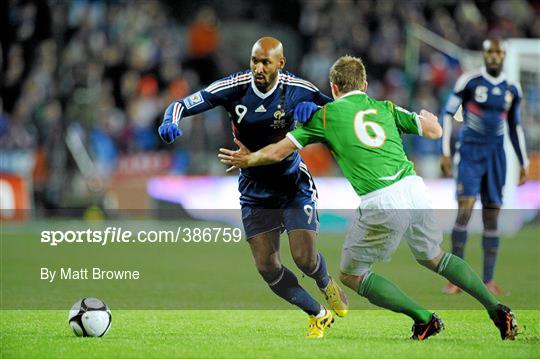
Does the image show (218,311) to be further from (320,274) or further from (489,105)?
(489,105)

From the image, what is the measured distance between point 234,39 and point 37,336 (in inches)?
694

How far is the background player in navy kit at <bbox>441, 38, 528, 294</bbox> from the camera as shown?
11922mm

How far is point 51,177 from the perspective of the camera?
2102 centimetres

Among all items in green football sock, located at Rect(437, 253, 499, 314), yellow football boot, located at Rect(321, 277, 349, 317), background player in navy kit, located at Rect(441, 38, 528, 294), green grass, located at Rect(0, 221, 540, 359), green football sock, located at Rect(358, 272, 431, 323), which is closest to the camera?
green grass, located at Rect(0, 221, 540, 359)

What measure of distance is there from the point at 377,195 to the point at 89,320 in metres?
2.37

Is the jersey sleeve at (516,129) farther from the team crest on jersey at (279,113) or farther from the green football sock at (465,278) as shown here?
the green football sock at (465,278)

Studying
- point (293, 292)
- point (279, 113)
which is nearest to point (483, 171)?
point (279, 113)

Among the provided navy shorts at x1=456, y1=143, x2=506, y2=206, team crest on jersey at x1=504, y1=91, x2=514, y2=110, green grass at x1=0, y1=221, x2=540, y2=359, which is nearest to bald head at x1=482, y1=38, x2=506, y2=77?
team crest on jersey at x1=504, y1=91, x2=514, y2=110

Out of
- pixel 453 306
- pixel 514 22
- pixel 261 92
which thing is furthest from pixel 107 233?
pixel 514 22

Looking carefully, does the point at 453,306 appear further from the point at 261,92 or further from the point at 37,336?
the point at 37,336

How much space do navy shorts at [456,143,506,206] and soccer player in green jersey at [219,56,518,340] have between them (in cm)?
407

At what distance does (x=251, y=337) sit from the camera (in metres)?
8.35

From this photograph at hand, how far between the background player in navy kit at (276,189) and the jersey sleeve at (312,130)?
2.49 feet

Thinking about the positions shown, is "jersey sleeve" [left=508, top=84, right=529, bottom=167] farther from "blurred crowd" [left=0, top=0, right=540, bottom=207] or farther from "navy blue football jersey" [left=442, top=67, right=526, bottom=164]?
"blurred crowd" [left=0, top=0, right=540, bottom=207]
